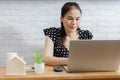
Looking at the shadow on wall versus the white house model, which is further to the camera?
the shadow on wall

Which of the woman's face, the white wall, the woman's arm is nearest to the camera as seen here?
the woman's arm

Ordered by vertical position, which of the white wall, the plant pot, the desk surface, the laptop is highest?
the white wall

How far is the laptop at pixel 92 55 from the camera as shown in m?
1.57

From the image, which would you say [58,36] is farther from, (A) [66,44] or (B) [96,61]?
(B) [96,61]

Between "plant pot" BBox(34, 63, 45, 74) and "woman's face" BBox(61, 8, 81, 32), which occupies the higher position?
"woman's face" BBox(61, 8, 81, 32)

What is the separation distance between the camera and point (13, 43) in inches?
104

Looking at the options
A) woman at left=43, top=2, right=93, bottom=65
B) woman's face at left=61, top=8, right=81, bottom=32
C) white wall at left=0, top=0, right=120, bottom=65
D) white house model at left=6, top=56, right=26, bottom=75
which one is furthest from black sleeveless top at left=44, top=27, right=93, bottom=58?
white house model at left=6, top=56, right=26, bottom=75

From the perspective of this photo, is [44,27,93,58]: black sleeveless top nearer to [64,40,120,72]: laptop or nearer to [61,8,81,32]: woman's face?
[61,8,81,32]: woman's face

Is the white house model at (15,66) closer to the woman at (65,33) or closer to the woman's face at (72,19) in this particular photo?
the woman at (65,33)

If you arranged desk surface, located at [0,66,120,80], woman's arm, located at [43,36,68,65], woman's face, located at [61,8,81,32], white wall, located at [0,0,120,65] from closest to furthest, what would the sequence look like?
desk surface, located at [0,66,120,80]
woman's arm, located at [43,36,68,65]
woman's face, located at [61,8,81,32]
white wall, located at [0,0,120,65]

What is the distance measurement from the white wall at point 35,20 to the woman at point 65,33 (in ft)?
0.95

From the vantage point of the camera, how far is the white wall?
102 inches

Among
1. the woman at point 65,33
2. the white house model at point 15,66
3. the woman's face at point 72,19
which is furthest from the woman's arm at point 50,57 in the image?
the white house model at point 15,66

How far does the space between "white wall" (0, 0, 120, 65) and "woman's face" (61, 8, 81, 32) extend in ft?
1.21
